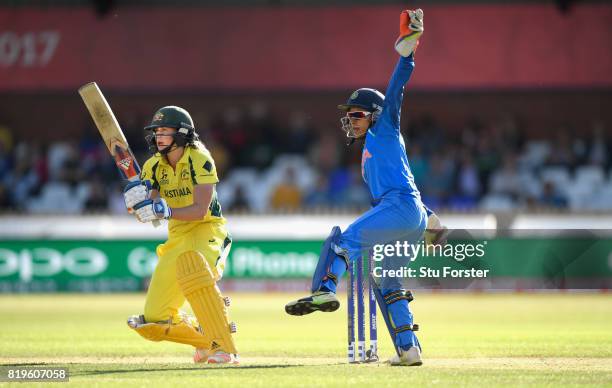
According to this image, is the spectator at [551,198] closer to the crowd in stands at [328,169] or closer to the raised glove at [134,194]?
the crowd in stands at [328,169]

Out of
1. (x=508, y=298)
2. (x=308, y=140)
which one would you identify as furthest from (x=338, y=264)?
(x=308, y=140)

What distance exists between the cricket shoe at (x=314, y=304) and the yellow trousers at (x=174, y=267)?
46.1 inches

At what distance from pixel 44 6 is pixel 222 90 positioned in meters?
3.51

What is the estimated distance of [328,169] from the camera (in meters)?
21.0

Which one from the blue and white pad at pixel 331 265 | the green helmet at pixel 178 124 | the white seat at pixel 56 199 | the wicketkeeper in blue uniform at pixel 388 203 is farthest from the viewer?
the white seat at pixel 56 199

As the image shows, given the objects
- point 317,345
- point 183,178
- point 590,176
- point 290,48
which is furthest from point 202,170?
point 290,48

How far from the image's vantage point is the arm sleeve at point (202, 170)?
28.3 ft

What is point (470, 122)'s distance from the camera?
22469 mm

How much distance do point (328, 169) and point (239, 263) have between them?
9.92 ft

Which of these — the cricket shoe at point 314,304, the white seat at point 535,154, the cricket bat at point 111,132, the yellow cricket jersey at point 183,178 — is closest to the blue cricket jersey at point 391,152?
the cricket shoe at point 314,304

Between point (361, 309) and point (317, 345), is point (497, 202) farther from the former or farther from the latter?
point (361, 309)

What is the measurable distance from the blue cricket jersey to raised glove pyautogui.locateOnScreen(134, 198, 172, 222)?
1441mm

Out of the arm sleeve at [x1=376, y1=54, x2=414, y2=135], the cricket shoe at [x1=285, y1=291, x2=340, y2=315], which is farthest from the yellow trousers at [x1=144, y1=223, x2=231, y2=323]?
the arm sleeve at [x1=376, y1=54, x2=414, y2=135]

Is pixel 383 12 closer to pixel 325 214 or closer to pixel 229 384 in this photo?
pixel 325 214
